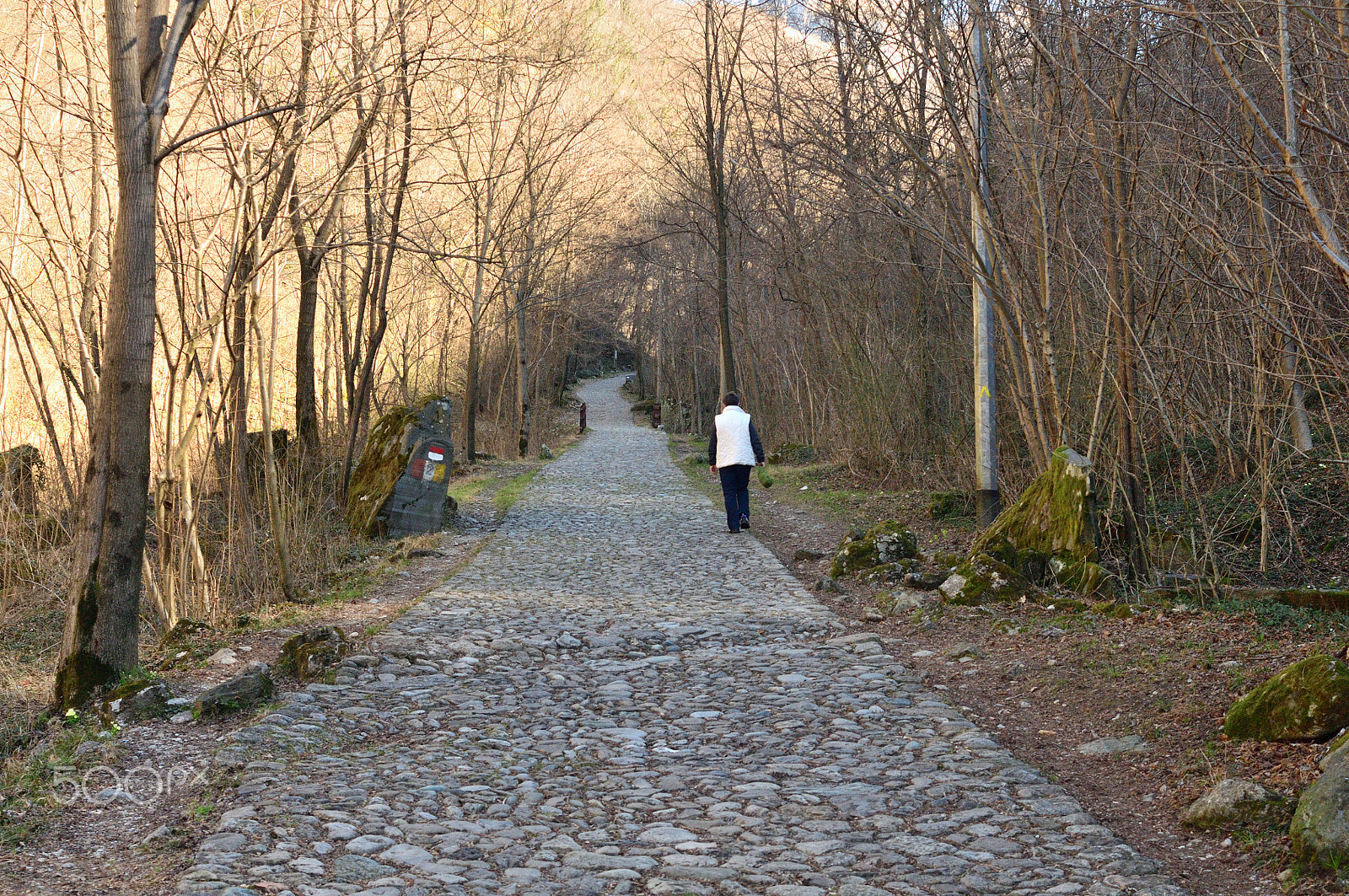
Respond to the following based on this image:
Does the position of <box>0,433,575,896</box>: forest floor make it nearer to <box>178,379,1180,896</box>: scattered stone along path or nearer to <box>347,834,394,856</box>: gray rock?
<box>178,379,1180,896</box>: scattered stone along path

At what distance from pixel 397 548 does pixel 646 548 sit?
10.3 feet

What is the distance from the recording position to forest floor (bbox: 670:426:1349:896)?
423 cm

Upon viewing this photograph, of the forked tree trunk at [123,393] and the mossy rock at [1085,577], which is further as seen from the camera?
the mossy rock at [1085,577]

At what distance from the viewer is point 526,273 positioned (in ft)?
94.2

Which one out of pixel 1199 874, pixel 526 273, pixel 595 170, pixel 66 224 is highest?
pixel 595 170

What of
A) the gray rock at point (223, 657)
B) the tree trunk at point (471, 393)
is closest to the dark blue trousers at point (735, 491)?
the gray rock at point (223, 657)

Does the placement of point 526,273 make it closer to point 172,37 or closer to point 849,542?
point 849,542

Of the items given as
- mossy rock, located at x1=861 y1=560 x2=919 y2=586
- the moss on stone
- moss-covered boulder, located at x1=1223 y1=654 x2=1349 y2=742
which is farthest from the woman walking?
moss-covered boulder, located at x1=1223 y1=654 x2=1349 y2=742

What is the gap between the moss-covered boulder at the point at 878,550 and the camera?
36.6ft

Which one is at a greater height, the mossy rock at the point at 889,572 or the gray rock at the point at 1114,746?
the mossy rock at the point at 889,572

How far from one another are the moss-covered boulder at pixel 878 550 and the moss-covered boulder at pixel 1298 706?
19.4 ft

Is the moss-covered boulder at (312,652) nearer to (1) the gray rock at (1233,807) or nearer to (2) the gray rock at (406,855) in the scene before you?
(2) the gray rock at (406,855)

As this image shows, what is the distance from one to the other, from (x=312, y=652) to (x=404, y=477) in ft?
24.4

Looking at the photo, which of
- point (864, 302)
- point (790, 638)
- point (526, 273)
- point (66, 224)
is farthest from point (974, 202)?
point (526, 273)
